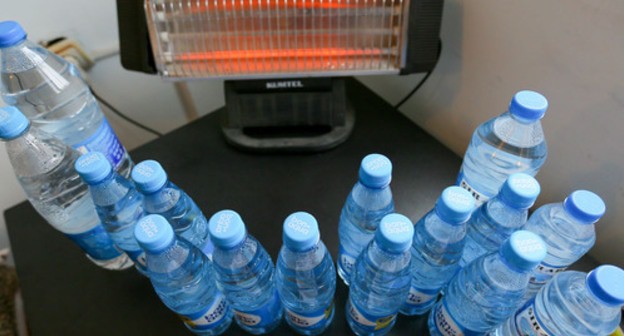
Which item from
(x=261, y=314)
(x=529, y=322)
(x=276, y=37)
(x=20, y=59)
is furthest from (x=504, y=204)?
(x=20, y=59)

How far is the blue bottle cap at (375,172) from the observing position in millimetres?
490

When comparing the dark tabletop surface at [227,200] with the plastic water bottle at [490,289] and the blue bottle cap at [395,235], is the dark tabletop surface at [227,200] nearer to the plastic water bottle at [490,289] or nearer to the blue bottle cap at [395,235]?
the plastic water bottle at [490,289]

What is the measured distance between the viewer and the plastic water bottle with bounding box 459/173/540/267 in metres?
0.47

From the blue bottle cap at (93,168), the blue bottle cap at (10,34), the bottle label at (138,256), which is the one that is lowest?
the bottle label at (138,256)

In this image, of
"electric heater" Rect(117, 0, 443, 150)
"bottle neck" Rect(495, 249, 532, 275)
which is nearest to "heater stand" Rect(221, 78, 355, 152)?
"electric heater" Rect(117, 0, 443, 150)

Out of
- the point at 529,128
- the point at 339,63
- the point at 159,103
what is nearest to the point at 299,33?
the point at 339,63

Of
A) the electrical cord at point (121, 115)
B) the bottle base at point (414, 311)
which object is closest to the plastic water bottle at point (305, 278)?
the bottle base at point (414, 311)

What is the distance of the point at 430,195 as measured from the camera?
0.76 m

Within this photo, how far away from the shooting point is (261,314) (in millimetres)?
557

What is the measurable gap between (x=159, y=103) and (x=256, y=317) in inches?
29.9

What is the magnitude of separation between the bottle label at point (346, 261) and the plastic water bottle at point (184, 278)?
178 mm

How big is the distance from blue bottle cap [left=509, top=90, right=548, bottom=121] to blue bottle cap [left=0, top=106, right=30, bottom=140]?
61 centimetres

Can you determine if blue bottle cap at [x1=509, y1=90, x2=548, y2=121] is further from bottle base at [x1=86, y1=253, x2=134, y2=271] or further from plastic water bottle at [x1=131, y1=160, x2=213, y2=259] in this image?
bottle base at [x1=86, y1=253, x2=134, y2=271]

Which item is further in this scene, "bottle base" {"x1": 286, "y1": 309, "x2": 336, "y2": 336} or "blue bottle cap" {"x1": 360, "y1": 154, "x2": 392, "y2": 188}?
"bottle base" {"x1": 286, "y1": 309, "x2": 336, "y2": 336}
